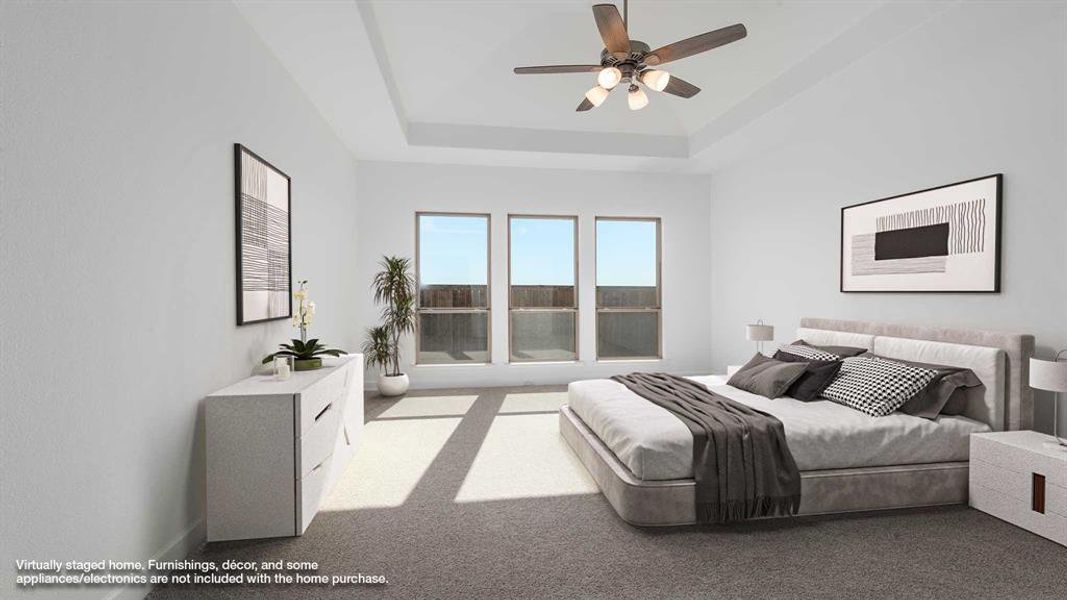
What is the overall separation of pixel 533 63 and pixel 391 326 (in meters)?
3.39

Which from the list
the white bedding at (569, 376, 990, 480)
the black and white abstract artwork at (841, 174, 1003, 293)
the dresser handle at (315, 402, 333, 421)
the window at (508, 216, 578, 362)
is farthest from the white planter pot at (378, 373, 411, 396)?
the black and white abstract artwork at (841, 174, 1003, 293)

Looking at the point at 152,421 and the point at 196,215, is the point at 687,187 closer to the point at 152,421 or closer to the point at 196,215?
the point at 196,215

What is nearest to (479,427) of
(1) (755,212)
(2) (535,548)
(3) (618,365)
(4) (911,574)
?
(2) (535,548)

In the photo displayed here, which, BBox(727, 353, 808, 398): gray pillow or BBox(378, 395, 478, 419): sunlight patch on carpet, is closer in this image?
BBox(727, 353, 808, 398): gray pillow

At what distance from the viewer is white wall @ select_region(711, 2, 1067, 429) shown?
293 cm

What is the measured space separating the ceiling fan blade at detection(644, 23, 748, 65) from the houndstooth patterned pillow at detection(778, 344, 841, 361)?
241 centimetres

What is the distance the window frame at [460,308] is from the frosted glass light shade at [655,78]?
358 centimetres

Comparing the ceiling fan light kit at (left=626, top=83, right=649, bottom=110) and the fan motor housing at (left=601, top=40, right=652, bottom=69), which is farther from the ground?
the fan motor housing at (left=601, top=40, right=652, bottom=69)

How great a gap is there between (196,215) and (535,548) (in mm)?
2396

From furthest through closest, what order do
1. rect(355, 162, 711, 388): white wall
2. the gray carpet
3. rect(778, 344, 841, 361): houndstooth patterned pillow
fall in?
rect(355, 162, 711, 388): white wall, rect(778, 344, 841, 361): houndstooth patterned pillow, the gray carpet

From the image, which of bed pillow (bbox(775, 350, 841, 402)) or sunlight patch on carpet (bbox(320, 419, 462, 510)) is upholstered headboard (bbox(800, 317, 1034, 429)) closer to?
bed pillow (bbox(775, 350, 841, 402))

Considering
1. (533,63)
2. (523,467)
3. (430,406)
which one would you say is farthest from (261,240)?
(533,63)

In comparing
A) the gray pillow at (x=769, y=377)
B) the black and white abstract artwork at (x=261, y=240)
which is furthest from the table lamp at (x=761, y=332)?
the black and white abstract artwork at (x=261, y=240)

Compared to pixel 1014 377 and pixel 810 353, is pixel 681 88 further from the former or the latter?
pixel 1014 377
